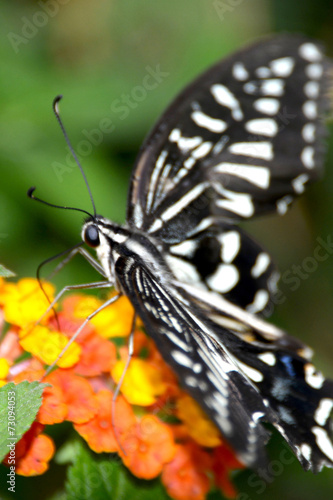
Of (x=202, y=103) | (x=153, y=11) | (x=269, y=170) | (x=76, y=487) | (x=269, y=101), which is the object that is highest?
(x=153, y=11)

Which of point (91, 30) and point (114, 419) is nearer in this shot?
point (114, 419)

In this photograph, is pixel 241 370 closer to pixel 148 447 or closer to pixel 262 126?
pixel 148 447

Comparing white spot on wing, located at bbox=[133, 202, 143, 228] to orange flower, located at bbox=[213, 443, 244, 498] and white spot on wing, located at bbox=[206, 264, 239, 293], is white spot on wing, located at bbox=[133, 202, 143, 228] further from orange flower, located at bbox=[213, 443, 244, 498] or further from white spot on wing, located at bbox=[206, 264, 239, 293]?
orange flower, located at bbox=[213, 443, 244, 498]

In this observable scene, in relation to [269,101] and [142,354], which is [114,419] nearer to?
[142,354]

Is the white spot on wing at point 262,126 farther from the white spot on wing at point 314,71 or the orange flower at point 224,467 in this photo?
the orange flower at point 224,467

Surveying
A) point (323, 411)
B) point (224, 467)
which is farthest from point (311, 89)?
Result: point (224, 467)

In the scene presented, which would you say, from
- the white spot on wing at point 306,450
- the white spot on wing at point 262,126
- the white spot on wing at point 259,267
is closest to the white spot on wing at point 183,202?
the white spot on wing at point 262,126

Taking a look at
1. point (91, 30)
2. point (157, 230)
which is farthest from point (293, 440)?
point (91, 30)
